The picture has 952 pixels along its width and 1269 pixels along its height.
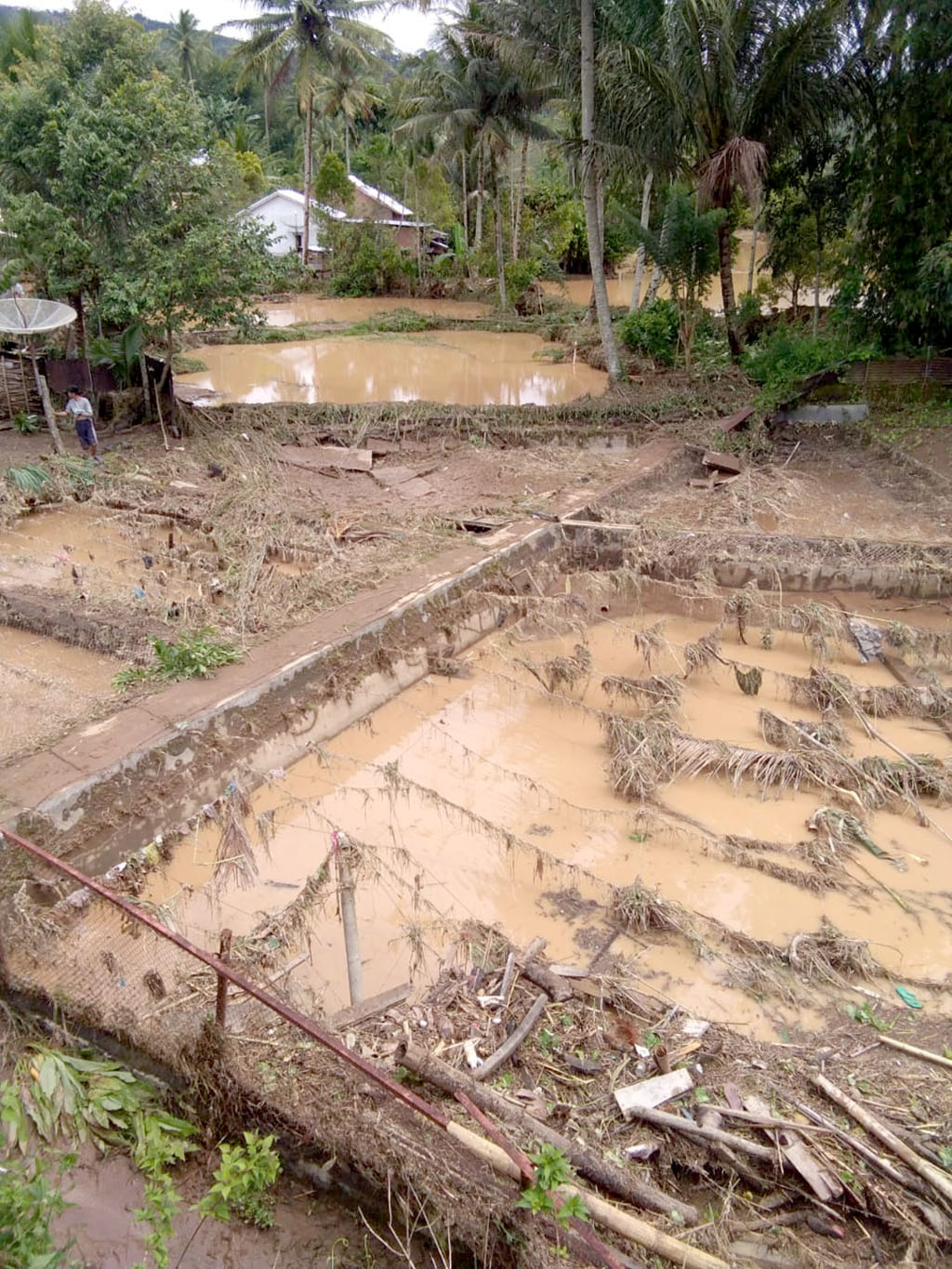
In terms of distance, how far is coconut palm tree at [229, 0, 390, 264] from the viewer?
88.6ft

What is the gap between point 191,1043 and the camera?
3.94 m

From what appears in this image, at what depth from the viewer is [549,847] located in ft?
19.5

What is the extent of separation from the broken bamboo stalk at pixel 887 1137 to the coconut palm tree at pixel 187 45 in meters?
51.0

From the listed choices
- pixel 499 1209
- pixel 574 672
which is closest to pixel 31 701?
pixel 574 672

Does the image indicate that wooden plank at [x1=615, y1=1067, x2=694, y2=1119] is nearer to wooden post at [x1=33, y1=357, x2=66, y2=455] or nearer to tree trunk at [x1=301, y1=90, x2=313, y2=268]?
wooden post at [x1=33, y1=357, x2=66, y2=455]

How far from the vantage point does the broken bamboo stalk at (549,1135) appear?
333 cm

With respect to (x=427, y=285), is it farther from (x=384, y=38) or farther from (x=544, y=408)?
(x=544, y=408)

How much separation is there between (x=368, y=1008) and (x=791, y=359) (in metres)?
14.1

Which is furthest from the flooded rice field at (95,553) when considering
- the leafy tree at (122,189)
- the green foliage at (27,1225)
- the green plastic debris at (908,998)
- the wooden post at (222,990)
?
the green plastic debris at (908,998)

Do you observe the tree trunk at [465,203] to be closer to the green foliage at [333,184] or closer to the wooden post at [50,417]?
the green foliage at [333,184]

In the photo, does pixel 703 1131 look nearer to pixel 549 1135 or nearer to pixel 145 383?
pixel 549 1135

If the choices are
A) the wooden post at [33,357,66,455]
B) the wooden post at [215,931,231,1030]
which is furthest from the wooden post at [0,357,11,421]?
the wooden post at [215,931,231,1030]

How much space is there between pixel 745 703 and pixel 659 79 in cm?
1162

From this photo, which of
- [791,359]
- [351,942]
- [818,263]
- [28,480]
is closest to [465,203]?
[818,263]
